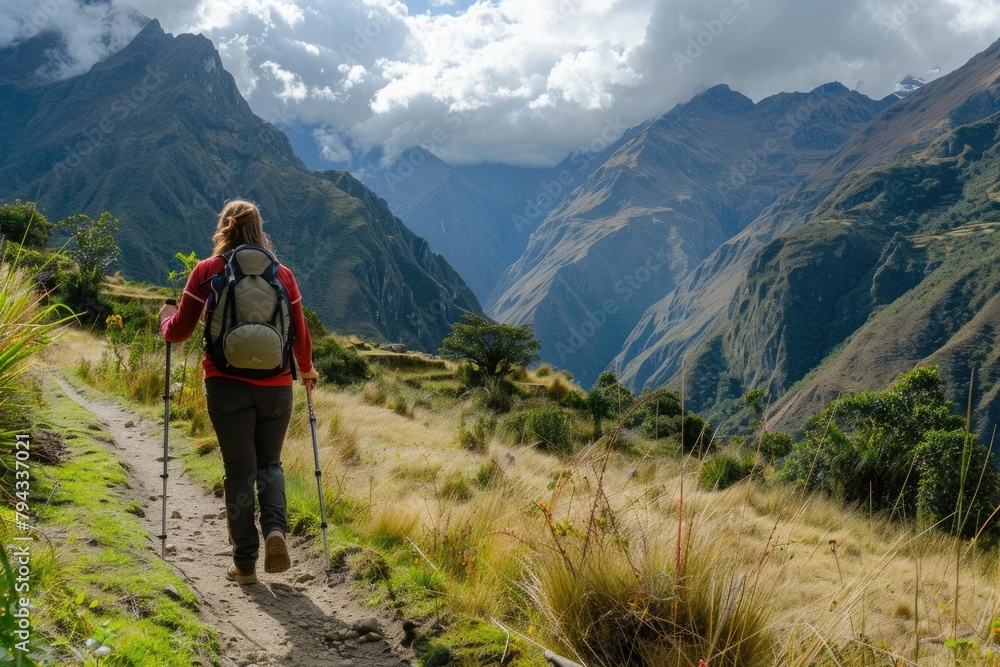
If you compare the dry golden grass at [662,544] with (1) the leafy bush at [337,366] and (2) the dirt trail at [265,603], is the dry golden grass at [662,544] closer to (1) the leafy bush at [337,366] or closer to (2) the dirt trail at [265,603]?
(2) the dirt trail at [265,603]

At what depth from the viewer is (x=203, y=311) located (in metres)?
3.95

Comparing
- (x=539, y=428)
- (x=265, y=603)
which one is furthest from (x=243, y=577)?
(x=539, y=428)

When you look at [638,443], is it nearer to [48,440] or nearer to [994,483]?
[994,483]

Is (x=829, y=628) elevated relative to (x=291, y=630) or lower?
elevated

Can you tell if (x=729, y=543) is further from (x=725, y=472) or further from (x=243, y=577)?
(x=725, y=472)

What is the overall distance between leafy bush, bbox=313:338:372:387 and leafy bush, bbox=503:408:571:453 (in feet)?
25.8

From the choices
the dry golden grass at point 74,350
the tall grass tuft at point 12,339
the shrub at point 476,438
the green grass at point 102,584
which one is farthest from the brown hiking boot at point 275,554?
the dry golden grass at point 74,350

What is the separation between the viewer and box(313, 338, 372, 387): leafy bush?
67.1ft

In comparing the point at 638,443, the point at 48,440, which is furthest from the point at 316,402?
the point at 638,443

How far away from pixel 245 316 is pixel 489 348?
25610 millimetres

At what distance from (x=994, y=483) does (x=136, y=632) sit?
11.3m

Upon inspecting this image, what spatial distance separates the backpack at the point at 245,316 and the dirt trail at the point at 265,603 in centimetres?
150

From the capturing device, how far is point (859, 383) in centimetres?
14500

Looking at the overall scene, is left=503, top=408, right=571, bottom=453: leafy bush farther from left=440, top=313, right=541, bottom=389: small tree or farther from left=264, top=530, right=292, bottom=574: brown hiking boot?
left=440, top=313, right=541, bottom=389: small tree
